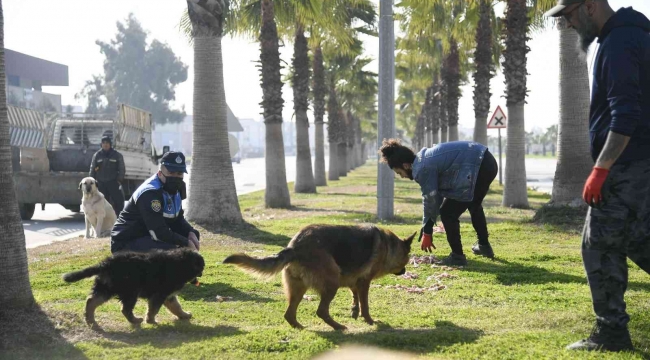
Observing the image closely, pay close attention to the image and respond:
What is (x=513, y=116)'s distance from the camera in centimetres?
1936

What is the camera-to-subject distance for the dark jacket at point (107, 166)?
16.4 metres

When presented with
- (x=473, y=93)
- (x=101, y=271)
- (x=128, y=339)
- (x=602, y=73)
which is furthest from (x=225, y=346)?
(x=473, y=93)

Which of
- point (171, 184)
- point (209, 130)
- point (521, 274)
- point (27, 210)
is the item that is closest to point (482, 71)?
point (209, 130)

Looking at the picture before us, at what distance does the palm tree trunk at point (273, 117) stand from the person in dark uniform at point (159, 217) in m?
13.5

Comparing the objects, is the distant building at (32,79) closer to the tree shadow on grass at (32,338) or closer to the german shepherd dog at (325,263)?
the tree shadow on grass at (32,338)

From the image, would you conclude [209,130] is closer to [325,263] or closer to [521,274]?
[521,274]

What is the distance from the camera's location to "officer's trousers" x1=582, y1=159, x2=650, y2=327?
4934mm

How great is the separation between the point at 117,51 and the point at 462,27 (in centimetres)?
7025

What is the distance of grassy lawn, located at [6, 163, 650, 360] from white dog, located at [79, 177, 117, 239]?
10.7 ft

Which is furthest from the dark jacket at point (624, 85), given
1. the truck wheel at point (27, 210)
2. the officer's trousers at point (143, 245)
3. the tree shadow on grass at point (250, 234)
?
the truck wheel at point (27, 210)

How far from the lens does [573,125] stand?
1521 cm

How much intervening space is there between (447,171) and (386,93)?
8.00m

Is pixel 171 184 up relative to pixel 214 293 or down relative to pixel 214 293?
up

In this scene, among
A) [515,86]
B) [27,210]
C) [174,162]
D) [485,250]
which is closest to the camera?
[174,162]
